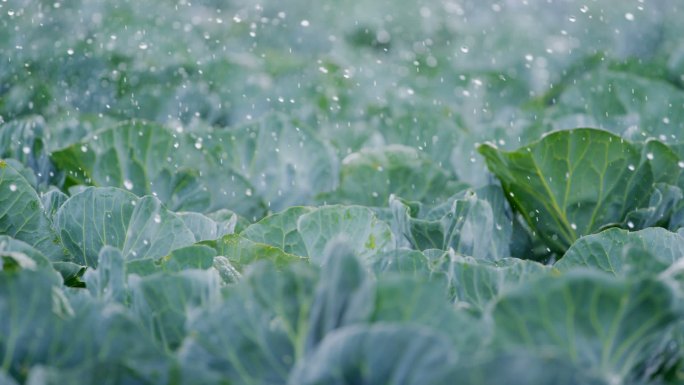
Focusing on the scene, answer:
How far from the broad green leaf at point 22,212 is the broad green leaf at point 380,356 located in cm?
91

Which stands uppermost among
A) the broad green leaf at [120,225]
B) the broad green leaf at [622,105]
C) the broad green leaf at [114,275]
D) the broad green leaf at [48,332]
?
the broad green leaf at [48,332]

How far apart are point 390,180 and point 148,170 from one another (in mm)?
633

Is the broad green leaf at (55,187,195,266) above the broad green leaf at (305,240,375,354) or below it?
below

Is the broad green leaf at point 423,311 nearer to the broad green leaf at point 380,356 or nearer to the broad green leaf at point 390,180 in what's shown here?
the broad green leaf at point 380,356

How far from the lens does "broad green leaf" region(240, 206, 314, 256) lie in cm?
182

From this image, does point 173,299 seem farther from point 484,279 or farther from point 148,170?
point 148,170

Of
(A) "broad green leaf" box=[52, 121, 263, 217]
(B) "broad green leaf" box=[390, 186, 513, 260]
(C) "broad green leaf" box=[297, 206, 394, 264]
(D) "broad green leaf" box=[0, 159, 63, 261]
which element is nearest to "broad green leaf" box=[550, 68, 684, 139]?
(B) "broad green leaf" box=[390, 186, 513, 260]

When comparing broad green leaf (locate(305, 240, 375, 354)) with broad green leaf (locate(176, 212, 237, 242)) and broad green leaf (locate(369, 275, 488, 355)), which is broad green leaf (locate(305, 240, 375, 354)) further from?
broad green leaf (locate(176, 212, 237, 242))

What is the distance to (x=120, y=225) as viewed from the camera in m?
1.81

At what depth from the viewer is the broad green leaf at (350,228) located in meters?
1.77

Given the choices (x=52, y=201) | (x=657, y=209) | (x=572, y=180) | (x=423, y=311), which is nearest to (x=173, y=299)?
(x=423, y=311)

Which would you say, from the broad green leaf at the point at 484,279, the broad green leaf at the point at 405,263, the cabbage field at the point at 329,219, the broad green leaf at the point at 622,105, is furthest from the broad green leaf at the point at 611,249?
the broad green leaf at the point at 622,105

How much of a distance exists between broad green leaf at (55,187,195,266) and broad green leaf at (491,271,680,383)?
0.85 metres

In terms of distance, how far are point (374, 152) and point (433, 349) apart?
4.63 ft
